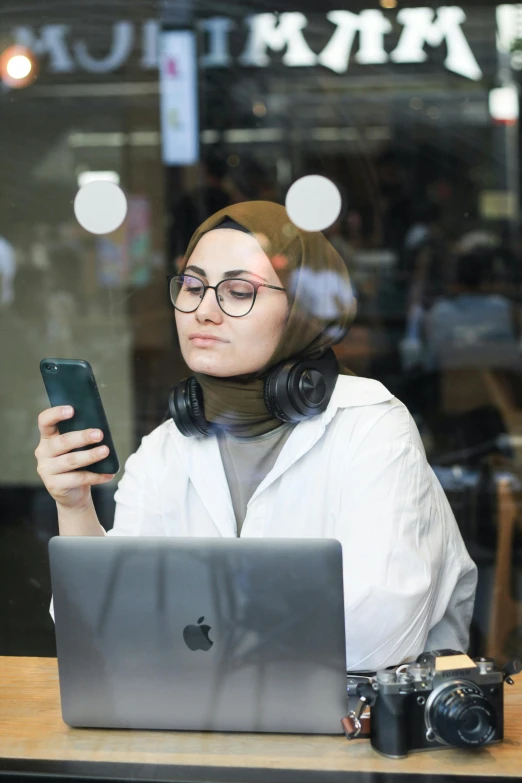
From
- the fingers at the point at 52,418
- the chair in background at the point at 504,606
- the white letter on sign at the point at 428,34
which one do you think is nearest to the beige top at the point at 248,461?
the fingers at the point at 52,418

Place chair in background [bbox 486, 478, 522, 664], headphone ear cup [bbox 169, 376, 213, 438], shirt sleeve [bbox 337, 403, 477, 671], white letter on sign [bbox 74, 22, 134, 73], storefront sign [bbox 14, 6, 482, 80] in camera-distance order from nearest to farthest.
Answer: shirt sleeve [bbox 337, 403, 477, 671] < headphone ear cup [bbox 169, 376, 213, 438] < chair in background [bbox 486, 478, 522, 664] < storefront sign [bbox 14, 6, 482, 80] < white letter on sign [bbox 74, 22, 134, 73]

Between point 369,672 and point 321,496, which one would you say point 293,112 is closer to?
point 321,496

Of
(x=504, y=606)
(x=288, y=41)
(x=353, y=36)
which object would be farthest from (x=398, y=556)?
(x=288, y=41)

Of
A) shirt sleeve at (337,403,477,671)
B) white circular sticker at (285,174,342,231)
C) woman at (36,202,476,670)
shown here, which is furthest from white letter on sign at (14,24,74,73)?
shirt sleeve at (337,403,477,671)

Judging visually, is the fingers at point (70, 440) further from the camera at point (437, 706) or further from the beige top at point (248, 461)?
the camera at point (437, 706)

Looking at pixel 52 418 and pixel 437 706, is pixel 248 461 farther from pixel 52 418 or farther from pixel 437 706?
pixel 437 706

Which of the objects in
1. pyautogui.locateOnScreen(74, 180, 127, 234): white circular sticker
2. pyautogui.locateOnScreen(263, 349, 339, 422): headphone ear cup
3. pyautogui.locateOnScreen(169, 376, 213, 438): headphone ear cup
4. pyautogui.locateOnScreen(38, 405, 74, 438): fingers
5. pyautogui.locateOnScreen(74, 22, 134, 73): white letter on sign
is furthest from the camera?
pyautogui.locateOnScreen(74, 22, 134, 73): white letter on sign

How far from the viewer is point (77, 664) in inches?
50.4

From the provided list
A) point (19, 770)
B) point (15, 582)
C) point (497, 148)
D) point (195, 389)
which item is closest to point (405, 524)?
point (195, 389)

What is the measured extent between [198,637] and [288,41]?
3144 mm

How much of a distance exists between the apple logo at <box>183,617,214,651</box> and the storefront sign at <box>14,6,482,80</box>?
260 centimetres

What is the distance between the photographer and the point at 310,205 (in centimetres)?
211

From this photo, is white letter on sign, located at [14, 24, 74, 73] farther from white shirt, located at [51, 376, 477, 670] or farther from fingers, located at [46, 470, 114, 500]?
fingers, located at [46, 470, 114, 500]

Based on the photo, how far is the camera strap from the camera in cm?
121
